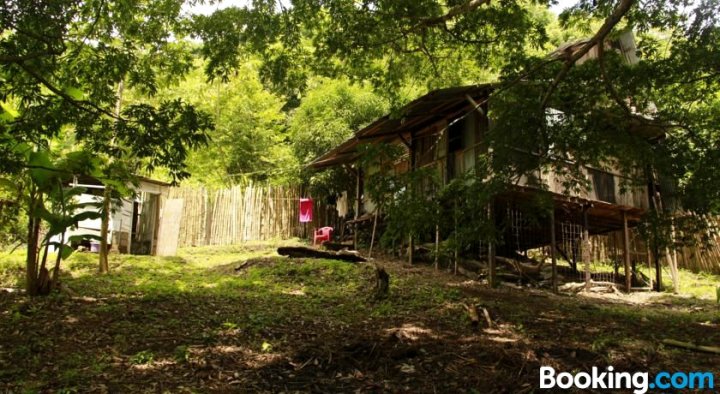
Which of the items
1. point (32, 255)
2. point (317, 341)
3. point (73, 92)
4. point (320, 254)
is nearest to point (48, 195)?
point (32, 255)

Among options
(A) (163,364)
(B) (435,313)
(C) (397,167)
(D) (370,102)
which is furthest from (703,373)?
(D) (370,102)

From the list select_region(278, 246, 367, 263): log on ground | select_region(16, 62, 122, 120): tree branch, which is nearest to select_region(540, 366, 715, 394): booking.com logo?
select_region(16, 62, 122, 120): tree branch

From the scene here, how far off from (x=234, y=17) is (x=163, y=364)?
17.9 feet

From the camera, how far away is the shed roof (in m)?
10.4

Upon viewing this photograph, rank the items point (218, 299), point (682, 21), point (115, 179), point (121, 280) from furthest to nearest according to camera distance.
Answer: point (121, 280), point (218, 299), point (115, 179), point (682, 21)

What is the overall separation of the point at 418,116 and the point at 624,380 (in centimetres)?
872

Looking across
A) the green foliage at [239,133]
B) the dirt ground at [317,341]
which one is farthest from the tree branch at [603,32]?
the green foliage at [239,133]

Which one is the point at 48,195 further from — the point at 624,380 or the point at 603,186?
the point at 603,186

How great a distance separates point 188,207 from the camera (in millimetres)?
17578

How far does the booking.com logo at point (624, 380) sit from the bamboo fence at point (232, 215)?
14.1 m

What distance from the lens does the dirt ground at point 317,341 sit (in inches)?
180

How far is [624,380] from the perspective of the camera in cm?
470

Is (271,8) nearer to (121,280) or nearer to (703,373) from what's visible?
(121,280)

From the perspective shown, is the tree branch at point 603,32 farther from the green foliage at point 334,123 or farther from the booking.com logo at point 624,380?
the green foliage at point 334,123
